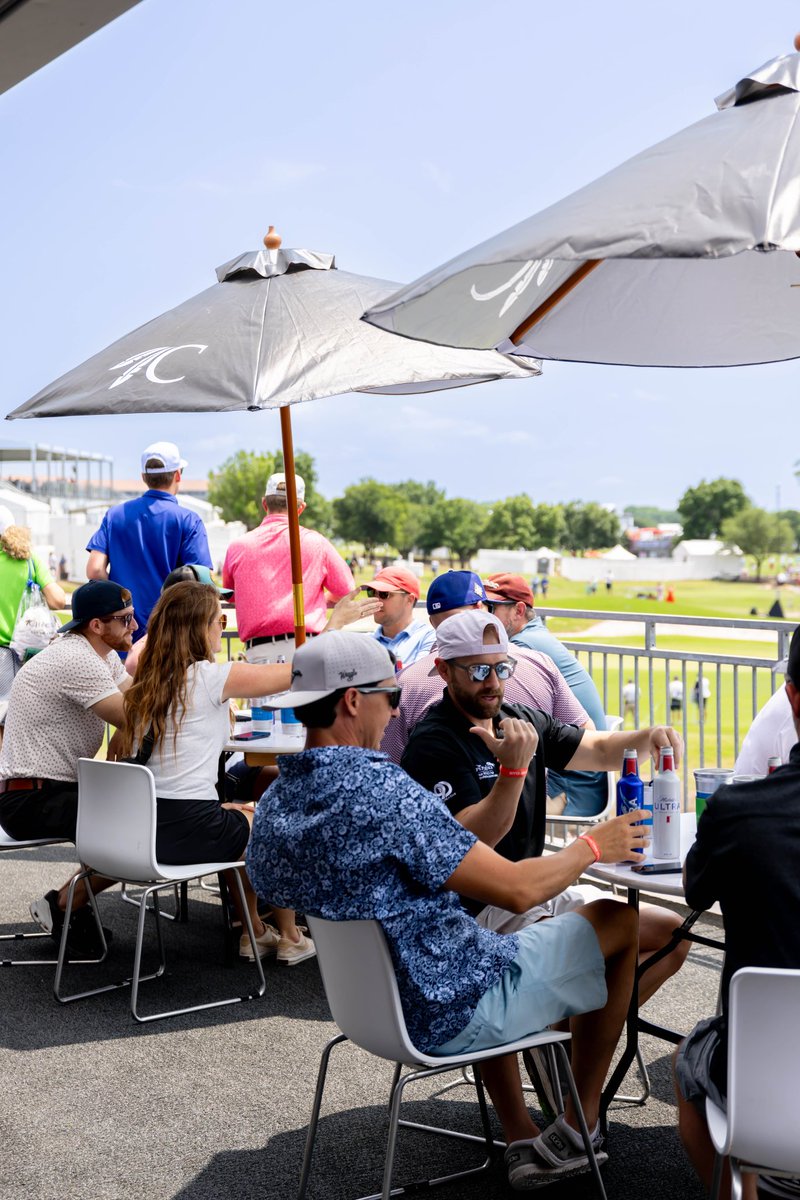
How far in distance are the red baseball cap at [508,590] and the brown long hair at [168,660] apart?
3.93 ft

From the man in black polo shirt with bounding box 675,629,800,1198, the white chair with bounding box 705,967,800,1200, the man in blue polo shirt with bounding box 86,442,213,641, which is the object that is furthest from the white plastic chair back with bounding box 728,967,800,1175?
the man in blue polo shirt with bounding box 86,442,213,641

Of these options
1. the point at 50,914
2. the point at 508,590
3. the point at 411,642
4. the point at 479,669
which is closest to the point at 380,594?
the point at 411,642

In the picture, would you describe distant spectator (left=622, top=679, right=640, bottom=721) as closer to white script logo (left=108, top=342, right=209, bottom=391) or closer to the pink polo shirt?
the pink polo shirt

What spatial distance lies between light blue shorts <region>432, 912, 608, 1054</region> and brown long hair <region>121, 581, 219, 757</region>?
6.25ft

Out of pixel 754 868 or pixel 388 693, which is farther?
pixel 388 693

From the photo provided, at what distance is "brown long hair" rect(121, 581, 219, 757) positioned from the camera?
14.2ft

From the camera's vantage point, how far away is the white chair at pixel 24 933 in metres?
4.76

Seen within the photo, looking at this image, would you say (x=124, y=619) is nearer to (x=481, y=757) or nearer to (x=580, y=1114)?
(x=481, y=757)

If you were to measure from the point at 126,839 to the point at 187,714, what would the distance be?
49 cm

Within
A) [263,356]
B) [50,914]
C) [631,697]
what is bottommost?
[631,697]

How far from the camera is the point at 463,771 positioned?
3141 mm

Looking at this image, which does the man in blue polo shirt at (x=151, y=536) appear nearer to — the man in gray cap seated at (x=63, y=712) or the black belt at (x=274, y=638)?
the black belt at (x=274, y=638)

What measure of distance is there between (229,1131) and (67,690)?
189cm

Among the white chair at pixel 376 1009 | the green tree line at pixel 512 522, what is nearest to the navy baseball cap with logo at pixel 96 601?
the white chair at pixel 376 1009
